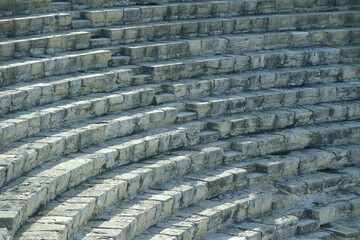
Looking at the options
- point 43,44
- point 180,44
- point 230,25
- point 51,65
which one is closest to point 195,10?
point 230,25

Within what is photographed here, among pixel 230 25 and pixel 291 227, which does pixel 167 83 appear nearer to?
pixel 230 25

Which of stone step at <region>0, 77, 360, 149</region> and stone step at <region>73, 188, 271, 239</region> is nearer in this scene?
stone step at <region>73, 188, 271, 239</region>

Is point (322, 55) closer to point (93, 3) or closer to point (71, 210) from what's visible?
point (93, 3)

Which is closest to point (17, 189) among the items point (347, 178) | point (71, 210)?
point (71, 210)

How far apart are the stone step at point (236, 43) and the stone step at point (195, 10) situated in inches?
26.8

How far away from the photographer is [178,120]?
1331cm

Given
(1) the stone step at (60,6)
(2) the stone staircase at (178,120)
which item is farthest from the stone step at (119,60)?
(1) the stone step at (60,6)

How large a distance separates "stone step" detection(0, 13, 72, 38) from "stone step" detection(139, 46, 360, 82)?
1.58 m

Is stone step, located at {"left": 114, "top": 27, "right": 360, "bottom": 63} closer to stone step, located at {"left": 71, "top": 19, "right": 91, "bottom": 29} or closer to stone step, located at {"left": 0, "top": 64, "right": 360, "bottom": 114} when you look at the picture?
stone step, located at {"left": 0, "top": 64, "right": 360, "bottom": 114}

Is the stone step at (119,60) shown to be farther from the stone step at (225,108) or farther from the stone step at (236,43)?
the stone step at (225,108)

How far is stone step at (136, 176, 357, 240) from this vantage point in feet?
36.0

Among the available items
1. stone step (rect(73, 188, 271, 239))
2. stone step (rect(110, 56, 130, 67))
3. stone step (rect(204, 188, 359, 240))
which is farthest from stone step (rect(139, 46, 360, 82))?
stone step (rect(204, 188, 359, 240))

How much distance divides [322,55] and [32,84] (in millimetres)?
6832

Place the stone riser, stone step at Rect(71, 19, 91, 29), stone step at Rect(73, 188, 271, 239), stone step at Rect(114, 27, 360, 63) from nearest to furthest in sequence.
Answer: stone step at Rect(73, 188, 271, 239), the stone riser, stone step at Rect(71, 19, 91, 29), stone step at Rect(114, 27, 360, 63)
